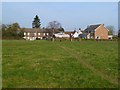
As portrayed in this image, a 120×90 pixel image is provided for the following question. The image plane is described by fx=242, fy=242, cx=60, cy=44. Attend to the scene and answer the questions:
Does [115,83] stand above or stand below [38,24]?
below

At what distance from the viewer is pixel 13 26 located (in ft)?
386

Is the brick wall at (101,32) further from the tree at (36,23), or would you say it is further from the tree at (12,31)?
the tree at (36,23)

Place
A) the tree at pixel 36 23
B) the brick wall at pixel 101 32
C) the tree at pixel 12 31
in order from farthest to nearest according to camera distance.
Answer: the tree at pixel 36 23
the brick wall at pixel 101 32
the tree at pixel 12 31

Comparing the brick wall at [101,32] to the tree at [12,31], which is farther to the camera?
the brick wall at [101,32]

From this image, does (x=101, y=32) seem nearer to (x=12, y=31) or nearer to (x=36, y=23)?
(x=12, y=31)

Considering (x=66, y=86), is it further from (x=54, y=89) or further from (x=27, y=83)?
(x=27, y=83)

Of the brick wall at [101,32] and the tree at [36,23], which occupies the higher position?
the tree at [36,23]

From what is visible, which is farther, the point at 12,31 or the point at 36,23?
the point at 36,23

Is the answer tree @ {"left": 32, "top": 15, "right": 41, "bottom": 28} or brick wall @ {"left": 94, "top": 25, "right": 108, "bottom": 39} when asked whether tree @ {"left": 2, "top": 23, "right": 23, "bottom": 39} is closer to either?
brick wall @ {"left": 94, "top": 25, "right": 108, "bottom": 39}

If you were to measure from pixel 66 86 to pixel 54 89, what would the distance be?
0.68 metres

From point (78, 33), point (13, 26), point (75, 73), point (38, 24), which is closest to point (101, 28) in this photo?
point (78, 33)

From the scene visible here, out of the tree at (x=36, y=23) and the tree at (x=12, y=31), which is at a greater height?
the tree at (x=36, y=23)

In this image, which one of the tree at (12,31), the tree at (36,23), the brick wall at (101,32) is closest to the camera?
the tree at (12,31)

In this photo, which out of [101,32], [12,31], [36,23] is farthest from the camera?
[36,23]
